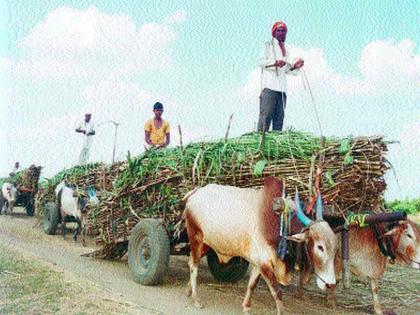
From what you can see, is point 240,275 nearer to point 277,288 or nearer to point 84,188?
point 277,288

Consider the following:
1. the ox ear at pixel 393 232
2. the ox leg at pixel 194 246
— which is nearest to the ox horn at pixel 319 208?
the ox ear at pixel 393 232

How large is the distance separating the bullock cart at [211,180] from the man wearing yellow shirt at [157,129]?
3.56 ft

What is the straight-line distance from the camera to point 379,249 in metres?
5.70

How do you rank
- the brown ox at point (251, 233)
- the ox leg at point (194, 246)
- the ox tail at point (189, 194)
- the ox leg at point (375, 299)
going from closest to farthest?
the brown ox at point (251, 233) → the ox leg at point (375, 299) → the ox leg at point (194, 246) → the ox tail at point (189, 194)

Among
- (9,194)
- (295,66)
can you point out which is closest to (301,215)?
(295,66)

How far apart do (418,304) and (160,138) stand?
5057 mm

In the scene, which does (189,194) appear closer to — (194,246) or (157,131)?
(194,246)

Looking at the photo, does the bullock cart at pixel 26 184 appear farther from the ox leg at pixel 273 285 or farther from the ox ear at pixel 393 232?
the ox ear at pixel 393 232

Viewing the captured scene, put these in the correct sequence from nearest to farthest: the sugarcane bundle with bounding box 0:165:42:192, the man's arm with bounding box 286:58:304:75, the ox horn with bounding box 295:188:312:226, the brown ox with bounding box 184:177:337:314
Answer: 1. the brown ox with bounding box 184:177:337:314
2. the ox horn with bounding box 295:188:312:226
3. the man's arm with bounding box 286:58:304:75
4. the sugarcane bundle with bounding box 0:165:42:192

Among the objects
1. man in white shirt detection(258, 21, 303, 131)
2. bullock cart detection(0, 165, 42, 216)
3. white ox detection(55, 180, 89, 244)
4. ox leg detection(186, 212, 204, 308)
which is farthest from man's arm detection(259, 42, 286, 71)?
bullock cart detection(0, 165, 42, 216)

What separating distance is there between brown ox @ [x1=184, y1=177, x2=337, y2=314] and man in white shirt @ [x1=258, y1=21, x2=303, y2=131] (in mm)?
1545

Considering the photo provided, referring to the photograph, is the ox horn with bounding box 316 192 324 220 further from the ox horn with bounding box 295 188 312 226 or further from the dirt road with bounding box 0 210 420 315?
the dirt road with bounding box 0 210 420 315

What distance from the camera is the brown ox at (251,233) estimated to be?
460 centimetres

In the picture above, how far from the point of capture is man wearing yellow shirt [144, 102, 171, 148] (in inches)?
363
